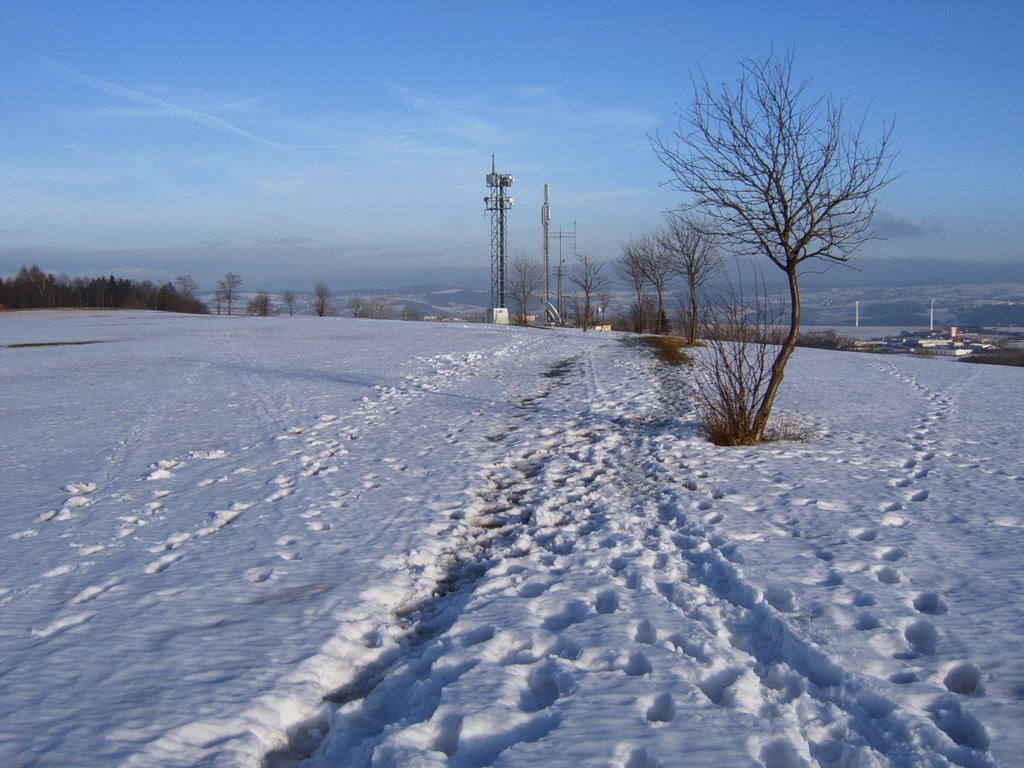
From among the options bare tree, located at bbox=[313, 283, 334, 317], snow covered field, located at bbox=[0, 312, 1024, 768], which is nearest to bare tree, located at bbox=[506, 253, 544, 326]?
bare tree, located at bbox=[313, 283, 334, 317]

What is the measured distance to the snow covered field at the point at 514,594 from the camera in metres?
3.71

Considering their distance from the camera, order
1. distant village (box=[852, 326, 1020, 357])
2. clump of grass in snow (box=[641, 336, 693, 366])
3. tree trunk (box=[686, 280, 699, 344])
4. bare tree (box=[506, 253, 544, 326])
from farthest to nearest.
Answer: bare tree (box=[506, 253, 544, 326]) → distant village (box=[852, 326, 1020, 357]) → tree trunk (box=[686, 280, 699, 344]) → clump of grass in snow (box=[641, 336, 693, 366])

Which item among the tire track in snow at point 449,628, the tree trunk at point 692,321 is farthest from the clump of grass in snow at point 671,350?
the tire track in snow at point 449,628

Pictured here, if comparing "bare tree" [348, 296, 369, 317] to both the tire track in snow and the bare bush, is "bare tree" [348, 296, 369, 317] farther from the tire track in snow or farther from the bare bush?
the tire track in snow

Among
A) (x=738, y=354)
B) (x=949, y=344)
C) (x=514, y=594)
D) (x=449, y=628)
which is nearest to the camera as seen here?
(x=449, y=628)

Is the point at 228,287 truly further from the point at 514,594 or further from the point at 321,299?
the point at 514,594

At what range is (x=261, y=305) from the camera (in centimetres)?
8294

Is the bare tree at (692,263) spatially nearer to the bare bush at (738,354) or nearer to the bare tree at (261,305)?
the bare bush at (738,354)

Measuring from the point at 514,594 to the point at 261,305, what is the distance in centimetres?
8279

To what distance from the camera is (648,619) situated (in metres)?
4.89

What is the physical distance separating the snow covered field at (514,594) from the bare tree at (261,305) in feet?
241

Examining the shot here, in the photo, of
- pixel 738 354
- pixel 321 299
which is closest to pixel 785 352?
pixel 738 354

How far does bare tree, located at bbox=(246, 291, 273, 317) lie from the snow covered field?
241 ft

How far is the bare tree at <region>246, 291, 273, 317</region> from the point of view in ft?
271
